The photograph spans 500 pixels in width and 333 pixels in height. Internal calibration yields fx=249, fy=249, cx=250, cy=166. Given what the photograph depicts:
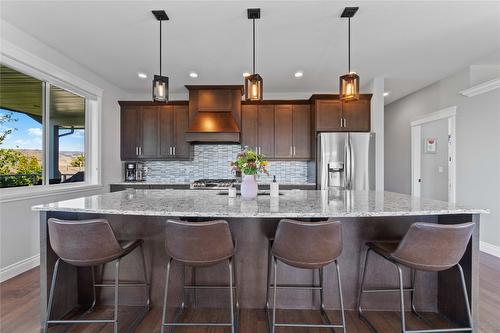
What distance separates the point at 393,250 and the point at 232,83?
138 inches

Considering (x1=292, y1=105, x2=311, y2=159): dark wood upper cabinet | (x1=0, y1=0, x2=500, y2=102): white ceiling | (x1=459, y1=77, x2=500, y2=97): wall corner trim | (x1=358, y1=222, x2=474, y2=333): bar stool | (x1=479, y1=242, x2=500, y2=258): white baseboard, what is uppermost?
(x1=0, y1=0, x2=500, y2=102): white ceiling

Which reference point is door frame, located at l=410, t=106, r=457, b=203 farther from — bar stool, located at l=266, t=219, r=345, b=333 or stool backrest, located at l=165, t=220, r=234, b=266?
stool backrest, located at l=165, t=220, r=234, b=266

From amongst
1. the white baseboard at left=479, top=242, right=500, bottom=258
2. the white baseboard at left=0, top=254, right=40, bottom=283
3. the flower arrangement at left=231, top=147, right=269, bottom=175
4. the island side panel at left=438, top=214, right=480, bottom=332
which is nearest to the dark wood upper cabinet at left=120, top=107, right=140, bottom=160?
the white baseboard at left=0, top=254, right=40, bottom=283

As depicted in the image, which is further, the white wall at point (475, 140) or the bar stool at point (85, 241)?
the white wall at point (475, 140)

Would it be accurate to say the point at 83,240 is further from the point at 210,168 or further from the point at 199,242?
the point at 210,168

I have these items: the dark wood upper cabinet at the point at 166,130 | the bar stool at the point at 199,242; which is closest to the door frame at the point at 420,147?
the bar stool at the point at 199,242

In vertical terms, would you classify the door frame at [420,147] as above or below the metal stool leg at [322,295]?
above

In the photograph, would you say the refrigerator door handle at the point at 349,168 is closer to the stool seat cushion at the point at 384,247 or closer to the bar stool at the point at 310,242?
the stool seat cushion at the point at 384,247

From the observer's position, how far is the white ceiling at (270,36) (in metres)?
2.26

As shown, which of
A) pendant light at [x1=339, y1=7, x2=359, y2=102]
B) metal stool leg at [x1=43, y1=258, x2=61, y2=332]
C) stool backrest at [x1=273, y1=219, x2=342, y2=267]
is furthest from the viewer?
pendant light at [x1=339, y1=7, x2=359, y2=102]

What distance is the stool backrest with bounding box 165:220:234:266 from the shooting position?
1.50 m

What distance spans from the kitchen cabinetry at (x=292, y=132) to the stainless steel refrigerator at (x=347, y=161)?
52cm

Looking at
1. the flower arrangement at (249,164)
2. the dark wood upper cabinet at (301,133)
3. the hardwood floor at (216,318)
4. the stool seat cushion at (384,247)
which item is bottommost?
the hardwood floor at (216,318)

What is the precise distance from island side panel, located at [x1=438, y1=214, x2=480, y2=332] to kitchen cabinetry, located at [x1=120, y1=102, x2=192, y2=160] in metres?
3.89
